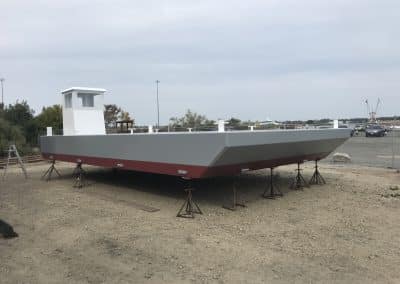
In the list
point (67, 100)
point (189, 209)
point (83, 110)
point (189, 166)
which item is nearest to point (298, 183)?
point (189, 209)

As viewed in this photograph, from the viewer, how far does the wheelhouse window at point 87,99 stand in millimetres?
16750

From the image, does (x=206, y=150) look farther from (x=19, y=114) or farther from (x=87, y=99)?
(x=19, y=114)

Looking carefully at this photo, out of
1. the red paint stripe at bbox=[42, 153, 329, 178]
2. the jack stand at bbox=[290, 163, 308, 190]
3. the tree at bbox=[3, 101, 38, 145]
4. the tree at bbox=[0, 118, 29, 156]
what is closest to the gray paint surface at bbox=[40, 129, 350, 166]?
the red paint stripe at bbox=[42, 153, 329, 178]

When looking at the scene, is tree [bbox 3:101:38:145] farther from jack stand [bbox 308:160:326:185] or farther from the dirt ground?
jack stand [bbox 308:160:326:185]

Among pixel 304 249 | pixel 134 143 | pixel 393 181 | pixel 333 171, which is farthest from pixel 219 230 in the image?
pixel 333 171

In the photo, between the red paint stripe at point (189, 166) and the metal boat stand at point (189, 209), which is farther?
the metal boat stand at point (189, 209)

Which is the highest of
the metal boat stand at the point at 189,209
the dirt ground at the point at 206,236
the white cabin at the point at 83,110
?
the white cabin at the point at 83,110

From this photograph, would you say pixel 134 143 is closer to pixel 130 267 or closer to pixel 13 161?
→ pixel 130 267

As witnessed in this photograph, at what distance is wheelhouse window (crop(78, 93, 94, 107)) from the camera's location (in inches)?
659

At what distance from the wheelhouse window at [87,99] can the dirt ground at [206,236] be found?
4.52 meters

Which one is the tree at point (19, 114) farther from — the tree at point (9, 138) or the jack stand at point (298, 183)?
the jack stand at point (298, 183)

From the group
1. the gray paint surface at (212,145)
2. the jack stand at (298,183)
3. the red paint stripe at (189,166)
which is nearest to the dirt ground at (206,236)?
the jack stand at (298,183)

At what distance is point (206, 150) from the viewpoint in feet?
29.8

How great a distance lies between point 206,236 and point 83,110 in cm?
1028
